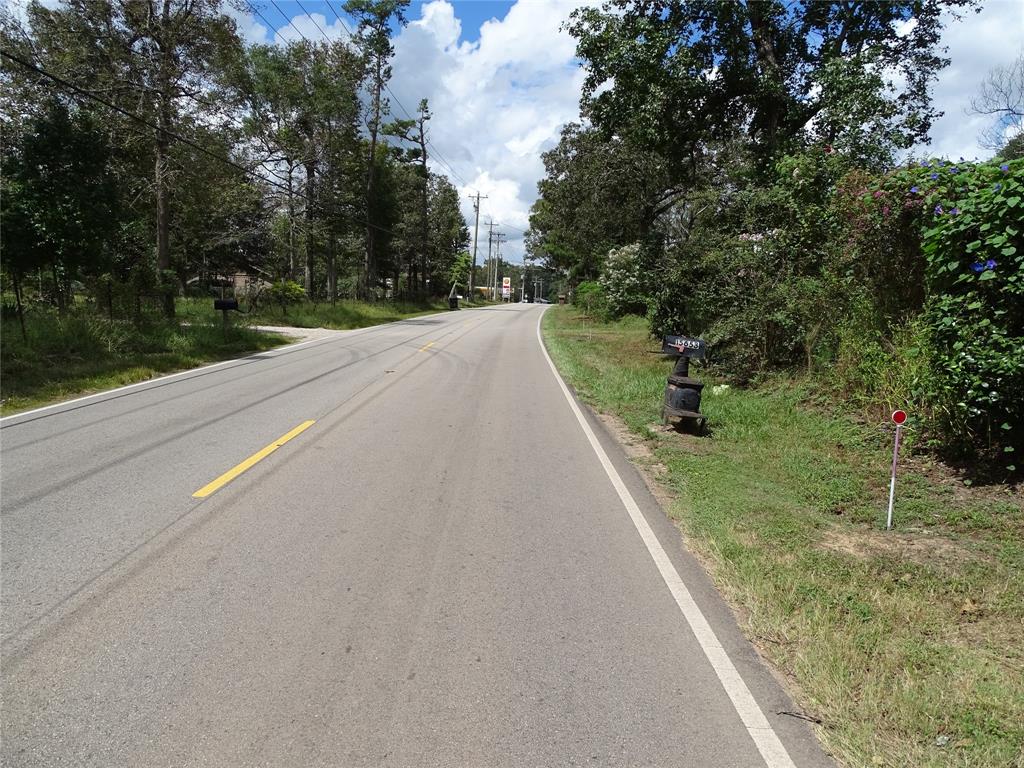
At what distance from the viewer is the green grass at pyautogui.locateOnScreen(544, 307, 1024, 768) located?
2832 millimetres

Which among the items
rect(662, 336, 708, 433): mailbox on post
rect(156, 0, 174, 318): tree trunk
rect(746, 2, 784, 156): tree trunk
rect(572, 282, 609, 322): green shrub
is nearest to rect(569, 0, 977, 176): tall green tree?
rect(746, 2, 784, 156): tree trunk

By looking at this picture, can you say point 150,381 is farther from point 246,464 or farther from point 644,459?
point 644,459

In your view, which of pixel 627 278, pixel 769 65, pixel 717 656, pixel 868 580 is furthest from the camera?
pixel 627 278

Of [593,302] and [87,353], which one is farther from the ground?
[593,302]

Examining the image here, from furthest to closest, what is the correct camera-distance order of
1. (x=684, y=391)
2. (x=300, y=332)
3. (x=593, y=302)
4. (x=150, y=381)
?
(x=593, y=302), (x=300, y=332), (x=150, y=381), (x=684, y=391)

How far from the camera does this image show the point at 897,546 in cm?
484

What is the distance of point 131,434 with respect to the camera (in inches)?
301

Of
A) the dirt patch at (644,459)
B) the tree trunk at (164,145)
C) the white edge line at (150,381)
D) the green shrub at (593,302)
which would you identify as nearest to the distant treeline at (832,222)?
the dirt patch at (644,459)

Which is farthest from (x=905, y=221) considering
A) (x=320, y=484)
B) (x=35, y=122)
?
(x=35, y=122)

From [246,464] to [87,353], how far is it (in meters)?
9.92

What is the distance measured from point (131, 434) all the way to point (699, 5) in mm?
14668

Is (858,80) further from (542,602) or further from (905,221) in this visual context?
(542,602)

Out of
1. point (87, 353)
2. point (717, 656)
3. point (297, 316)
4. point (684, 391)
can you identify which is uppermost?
point (297, 316)

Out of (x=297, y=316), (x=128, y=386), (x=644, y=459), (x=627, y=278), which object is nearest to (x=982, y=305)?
(x=644, y=459)
